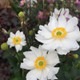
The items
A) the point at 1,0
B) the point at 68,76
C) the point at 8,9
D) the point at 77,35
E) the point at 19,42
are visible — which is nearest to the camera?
the point at 77,35

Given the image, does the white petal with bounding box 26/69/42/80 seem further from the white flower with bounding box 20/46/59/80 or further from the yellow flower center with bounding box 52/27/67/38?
the yellow flower center with bounding box 52/27/67/38

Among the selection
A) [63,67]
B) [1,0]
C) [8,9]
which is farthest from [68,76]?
[1,0]

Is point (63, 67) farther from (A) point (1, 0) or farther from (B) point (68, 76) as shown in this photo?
(A) point (1, 0)

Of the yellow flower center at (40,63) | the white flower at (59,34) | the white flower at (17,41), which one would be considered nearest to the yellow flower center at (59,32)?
the white flower at (59,34)

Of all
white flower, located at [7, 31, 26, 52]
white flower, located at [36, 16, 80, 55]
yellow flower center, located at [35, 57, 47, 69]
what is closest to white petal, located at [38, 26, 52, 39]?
white flower, located at [36, 16, 80, 55]

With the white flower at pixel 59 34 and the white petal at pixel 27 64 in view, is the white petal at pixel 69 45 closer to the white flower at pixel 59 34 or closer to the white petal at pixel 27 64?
the white flower at pixel 59 34

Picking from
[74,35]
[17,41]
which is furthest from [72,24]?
[17,41]
